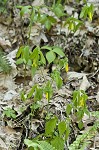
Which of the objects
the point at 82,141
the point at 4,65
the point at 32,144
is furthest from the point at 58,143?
the point at 4,65

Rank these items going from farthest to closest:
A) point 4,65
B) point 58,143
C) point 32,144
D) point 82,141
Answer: point 4,65
point 82,141
point 58,143
point 32,144

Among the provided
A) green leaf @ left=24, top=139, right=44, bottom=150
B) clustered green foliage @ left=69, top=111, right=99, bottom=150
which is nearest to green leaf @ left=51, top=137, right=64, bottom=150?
clustered green foliage @ left=69, top=111, right=99, bottom=150

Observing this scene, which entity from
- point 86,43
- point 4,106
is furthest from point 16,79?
point 86,43

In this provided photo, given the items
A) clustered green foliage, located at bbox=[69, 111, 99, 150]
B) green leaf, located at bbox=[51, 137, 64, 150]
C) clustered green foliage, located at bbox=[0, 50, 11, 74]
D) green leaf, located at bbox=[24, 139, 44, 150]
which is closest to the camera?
green leaf, located at bbox=[24, 139, 44, 150]

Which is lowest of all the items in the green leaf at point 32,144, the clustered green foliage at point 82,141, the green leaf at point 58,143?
the clustered green foliage at point 82,141

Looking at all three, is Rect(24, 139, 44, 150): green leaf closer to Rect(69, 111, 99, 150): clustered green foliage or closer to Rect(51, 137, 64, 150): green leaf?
Rect(51, 137, 64, 150): green leaf

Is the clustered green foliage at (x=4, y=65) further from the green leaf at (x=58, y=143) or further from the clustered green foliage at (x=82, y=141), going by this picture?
the green leaf at (x=58, y=143)

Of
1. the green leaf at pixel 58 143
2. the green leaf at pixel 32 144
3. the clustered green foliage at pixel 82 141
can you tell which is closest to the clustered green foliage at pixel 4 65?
the clustered green foliage at pixel 82 141

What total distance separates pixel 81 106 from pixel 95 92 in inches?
38.0

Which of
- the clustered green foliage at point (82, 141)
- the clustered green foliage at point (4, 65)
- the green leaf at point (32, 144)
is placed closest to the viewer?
the green leaf at point (32, 144)

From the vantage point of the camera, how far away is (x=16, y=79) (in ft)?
12.7

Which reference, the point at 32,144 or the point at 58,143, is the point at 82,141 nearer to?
the point at 58,143

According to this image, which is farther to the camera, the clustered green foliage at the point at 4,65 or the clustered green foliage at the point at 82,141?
the clustered green foliage at the point at 4,65

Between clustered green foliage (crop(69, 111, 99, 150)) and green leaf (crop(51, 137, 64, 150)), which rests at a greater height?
green leaf (crop(51, 137, 64, 150))
